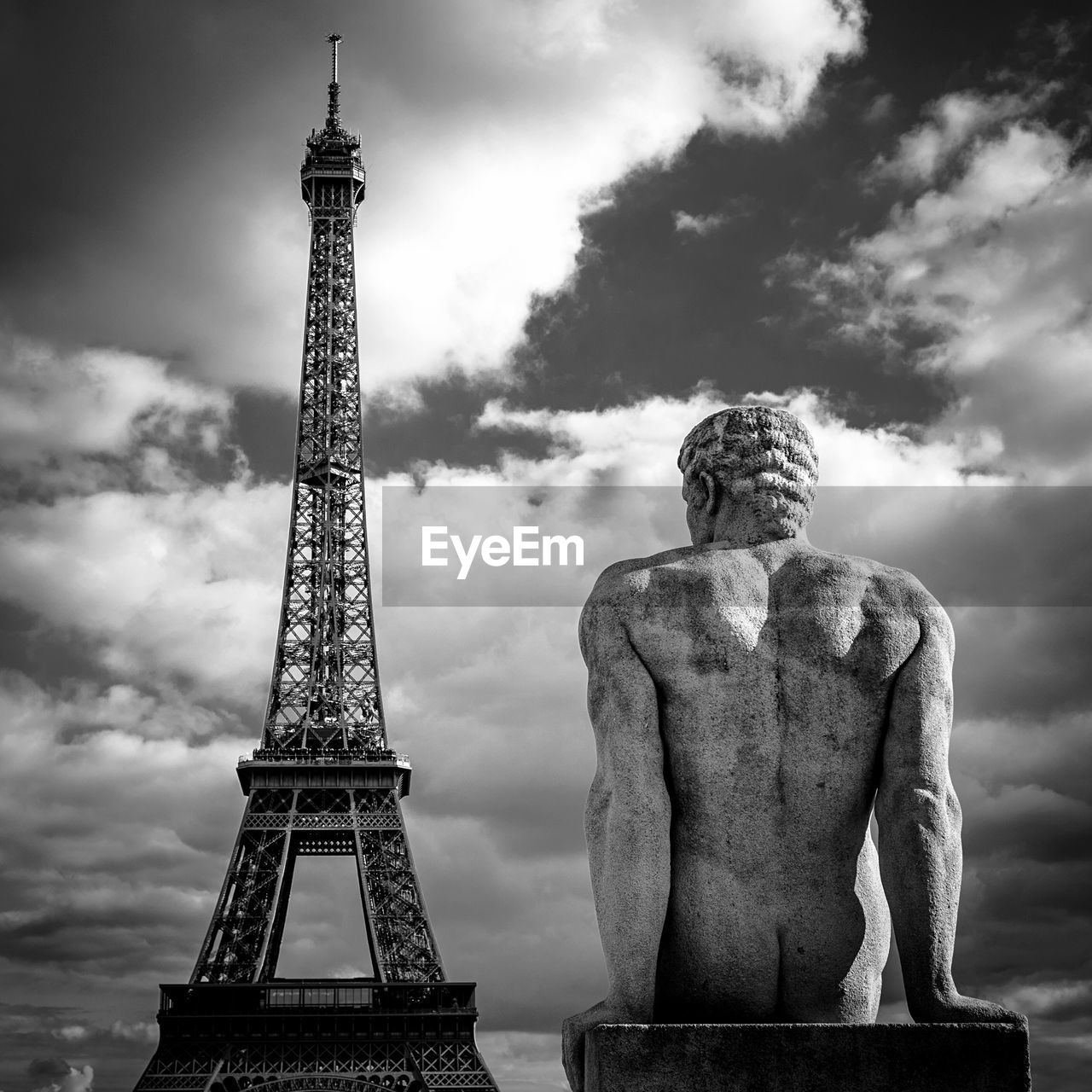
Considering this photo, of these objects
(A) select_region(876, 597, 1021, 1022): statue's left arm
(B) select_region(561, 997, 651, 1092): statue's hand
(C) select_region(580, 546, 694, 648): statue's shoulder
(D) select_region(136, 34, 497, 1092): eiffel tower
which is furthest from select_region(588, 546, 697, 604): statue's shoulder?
(D) select_region(136, 34, 497, 1092): eiffel tower

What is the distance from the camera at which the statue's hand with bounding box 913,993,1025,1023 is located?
4.93 meters

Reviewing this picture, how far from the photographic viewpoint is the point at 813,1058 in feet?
15.9

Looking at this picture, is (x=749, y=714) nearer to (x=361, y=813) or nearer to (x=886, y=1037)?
(x=886, y=1037)

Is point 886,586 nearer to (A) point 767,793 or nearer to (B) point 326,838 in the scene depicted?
(A) point 767,793

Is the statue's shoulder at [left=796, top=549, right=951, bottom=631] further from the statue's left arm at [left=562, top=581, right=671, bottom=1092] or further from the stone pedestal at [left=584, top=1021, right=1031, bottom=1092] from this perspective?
the stone pedestal at [left=584, top=1021, right=1031, bottom=1092]

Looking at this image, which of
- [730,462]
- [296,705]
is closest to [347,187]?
[296,705]

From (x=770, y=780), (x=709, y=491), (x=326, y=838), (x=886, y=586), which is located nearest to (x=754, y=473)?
(x=709, y=491)

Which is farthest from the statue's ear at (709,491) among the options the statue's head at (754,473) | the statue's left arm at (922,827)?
the statue's left arm at (922,827)

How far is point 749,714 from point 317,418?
67.3 meters

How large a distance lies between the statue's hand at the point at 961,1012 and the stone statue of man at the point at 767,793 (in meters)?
0.04

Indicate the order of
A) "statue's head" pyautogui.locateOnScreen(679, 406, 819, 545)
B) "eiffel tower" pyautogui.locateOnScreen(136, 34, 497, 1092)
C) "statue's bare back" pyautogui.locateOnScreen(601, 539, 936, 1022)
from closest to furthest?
"statue's bare back" pyautogui.locateOnScreen(601, 539, 936, 1022), "statue's head" pyautogui.locateOnScreen(679, 406, 819, 545), "eiffel tower" pyautogui.locateOnScreen(136, 34, 497, 1092)

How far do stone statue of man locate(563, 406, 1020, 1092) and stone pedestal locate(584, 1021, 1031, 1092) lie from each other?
1.05 ft

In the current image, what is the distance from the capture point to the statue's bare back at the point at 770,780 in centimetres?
530

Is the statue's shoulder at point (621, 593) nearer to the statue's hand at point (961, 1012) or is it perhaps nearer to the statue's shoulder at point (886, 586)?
the statue's shoulder at point (886, 586)
